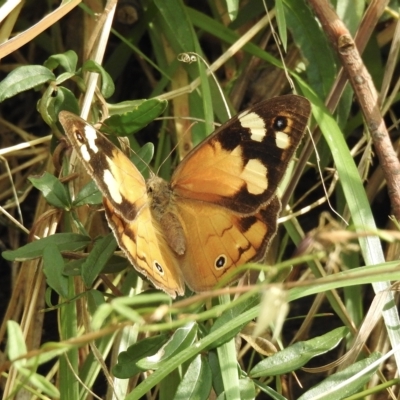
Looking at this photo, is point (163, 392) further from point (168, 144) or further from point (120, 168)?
point (168, 144)

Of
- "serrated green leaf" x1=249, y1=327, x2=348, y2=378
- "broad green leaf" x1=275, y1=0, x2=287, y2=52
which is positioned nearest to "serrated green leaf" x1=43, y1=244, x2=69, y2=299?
"serrated green leaf" x1=249, y1=327, x2=348, y2=378

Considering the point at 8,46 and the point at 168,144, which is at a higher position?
the point at 8,46

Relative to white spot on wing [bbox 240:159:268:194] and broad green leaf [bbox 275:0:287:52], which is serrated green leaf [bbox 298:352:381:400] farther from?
broad green leaf [bbox 275:0:287:52]

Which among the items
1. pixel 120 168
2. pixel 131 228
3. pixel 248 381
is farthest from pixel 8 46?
pixel 248 381

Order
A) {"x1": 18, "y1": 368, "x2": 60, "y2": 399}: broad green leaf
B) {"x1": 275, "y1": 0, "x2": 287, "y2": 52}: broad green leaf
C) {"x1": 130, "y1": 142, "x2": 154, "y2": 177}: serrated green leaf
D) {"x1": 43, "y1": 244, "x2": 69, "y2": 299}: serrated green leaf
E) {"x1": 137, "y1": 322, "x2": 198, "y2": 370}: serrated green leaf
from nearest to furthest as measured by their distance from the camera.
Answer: {"x1": 18, "y1": 368, "x2": 60, "y2": 399}: broad green leaf
{"x1": 137, "y1": 322, "x2": 198, "y2": 370}: serrated green leaf
{"x1": 43, "y1": 244, "x2": 69, "y2": 299}: serrated green leaf
{"x1": 130, "y1": 142, "x2": 154, "y2": 177}: serrated green leaf
{"x1": 275, "y1": 0, "x2": 287, "y2": 52}: broad green leaf

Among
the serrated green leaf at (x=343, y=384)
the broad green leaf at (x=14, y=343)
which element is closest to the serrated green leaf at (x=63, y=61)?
the broad green leaf at (x=14, y=343)

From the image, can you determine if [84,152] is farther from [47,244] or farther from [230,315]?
[230,315]
